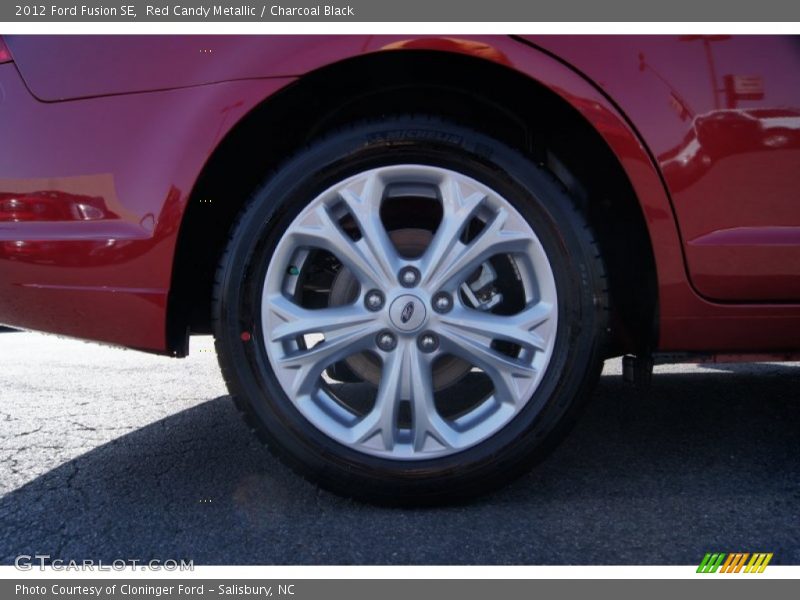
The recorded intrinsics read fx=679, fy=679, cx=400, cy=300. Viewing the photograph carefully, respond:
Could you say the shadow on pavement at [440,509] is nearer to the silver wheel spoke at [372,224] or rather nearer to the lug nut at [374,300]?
the lug nut at [374,300]

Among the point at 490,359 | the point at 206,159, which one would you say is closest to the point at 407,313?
the point at 490,359

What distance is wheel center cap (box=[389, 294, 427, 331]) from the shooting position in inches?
60.6

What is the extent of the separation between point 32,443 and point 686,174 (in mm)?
1937

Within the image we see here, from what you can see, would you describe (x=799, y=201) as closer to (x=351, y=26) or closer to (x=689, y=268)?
(x=689, y=268)

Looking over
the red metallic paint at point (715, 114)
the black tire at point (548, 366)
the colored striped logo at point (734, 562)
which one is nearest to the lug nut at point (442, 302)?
the black tire at point (548, 366)

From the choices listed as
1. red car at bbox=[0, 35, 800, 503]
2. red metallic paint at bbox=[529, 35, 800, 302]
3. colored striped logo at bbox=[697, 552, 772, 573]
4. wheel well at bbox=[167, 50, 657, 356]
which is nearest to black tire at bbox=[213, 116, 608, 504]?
red car at bbox=[0, 35, 800, 503]

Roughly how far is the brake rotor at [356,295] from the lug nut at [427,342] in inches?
6.1

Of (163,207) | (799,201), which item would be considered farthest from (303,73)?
(799,201)

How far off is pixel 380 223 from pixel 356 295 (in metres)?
0.23

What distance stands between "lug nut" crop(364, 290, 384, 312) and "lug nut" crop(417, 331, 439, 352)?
0.12 meters

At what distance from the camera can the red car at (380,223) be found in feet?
4.84

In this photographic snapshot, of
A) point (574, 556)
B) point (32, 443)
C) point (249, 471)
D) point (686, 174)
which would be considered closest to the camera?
point (574, 556)

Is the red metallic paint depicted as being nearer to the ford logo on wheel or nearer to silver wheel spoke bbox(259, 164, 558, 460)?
silver wheel spoke bbox(259, 164, 558, 460)

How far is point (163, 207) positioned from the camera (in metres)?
1.51
